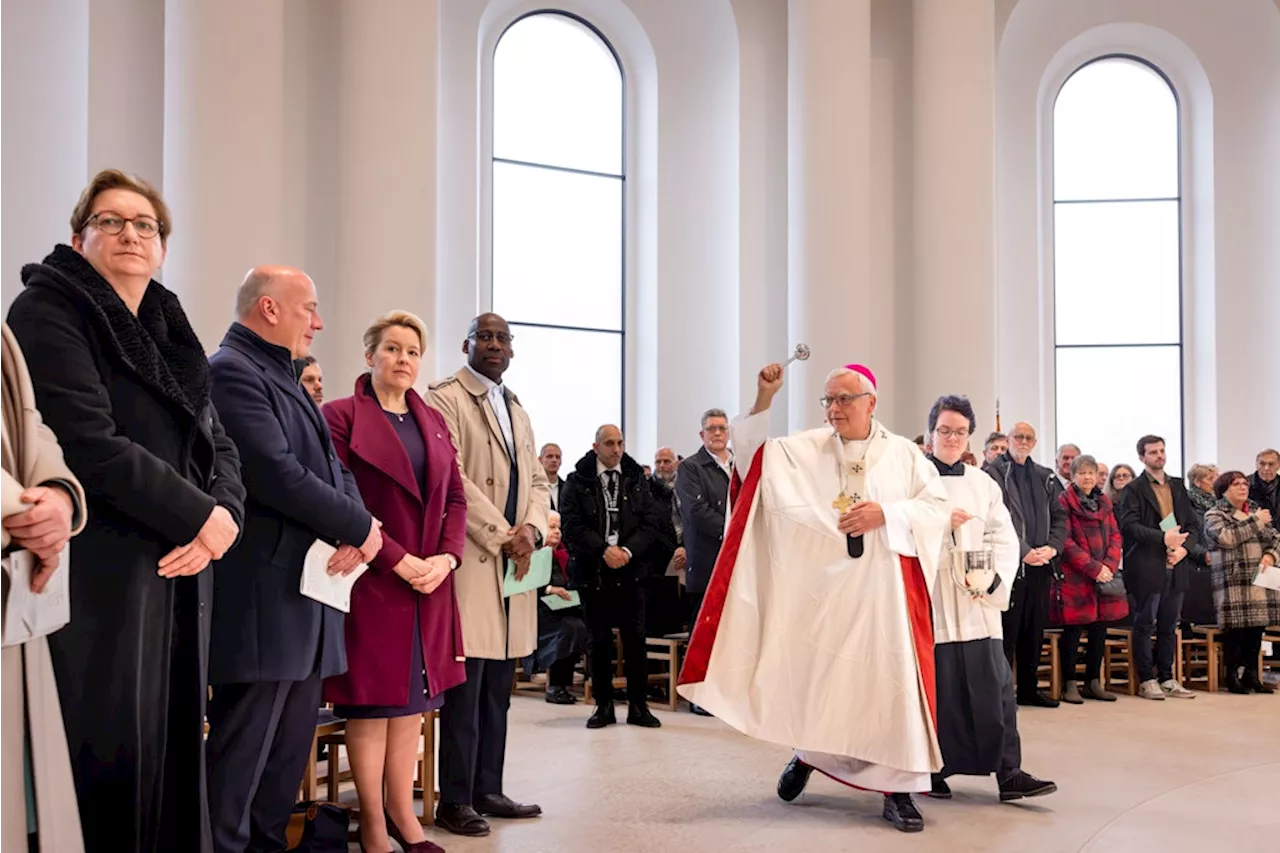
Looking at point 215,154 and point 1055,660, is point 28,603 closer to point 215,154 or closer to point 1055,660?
point 215,154

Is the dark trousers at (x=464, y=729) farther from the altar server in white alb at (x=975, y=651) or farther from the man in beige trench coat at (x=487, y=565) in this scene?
the altar server in white alb at (x=975, y=651)

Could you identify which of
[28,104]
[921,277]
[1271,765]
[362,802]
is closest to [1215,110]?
[921,277]

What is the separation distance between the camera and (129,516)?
2.98 meters

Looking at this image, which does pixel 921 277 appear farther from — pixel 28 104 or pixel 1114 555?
pixel 28 104

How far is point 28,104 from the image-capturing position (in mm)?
9133

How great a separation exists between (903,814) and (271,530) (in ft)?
9.32

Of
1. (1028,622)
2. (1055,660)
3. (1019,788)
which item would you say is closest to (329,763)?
(1019,788)

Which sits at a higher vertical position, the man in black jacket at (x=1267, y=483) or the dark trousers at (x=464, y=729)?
the man in black jacket at (x=1267, y=483)

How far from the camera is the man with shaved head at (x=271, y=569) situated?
3.59 meters

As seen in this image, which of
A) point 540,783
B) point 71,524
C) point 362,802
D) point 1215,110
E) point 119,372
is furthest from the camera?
point 1215,110

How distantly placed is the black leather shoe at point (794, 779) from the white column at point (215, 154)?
5.28 meters

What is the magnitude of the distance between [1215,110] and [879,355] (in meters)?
5.28

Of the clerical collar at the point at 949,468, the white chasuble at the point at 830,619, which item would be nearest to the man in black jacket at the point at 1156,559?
the clerical collar at the point at 949,468

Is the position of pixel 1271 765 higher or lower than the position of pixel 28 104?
lower
